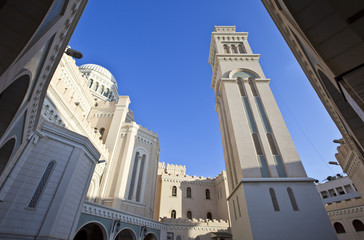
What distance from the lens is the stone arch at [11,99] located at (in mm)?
3625

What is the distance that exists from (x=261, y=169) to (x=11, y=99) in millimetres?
12534

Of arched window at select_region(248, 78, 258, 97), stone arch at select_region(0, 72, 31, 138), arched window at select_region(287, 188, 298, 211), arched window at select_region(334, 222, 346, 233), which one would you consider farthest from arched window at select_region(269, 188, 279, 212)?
arched window at select_region(334, 222, 346, 233)

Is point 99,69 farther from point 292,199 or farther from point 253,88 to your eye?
point 292,199

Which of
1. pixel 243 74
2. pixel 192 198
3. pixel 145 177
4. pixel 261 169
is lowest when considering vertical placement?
pixel 261 169

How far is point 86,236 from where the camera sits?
13984mm

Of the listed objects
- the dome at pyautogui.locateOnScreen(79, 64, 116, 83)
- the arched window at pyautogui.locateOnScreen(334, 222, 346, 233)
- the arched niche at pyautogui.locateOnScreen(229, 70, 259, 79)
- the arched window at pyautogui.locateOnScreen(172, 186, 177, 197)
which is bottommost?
the arched window at pyautogui.locateOnScreen(334, 222, 346, 233)

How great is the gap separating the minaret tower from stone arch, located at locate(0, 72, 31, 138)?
10.9m

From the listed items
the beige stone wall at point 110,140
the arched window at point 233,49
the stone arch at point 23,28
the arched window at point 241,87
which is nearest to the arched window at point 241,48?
the arched window at point 233,49

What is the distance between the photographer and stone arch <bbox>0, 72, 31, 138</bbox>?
3.62m

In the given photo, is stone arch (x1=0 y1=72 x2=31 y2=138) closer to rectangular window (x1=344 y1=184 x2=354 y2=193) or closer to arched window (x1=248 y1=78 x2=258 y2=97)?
arched window (x1=248 y1=78 x2=258 y2=97)

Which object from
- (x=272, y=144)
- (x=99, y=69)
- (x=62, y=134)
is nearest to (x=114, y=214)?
(x=62, y=134)

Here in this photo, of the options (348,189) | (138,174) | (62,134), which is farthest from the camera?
(348,189)

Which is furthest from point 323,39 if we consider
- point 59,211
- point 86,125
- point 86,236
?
point 86,236

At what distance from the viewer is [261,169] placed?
1209cm
